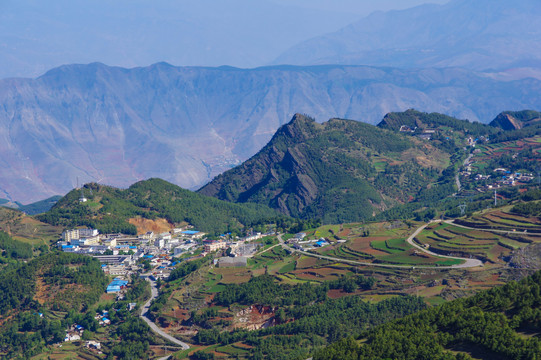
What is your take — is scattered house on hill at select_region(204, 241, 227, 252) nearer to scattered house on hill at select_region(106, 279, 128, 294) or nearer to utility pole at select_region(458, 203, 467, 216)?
scattered house on hill at select_region(106, 279, 128, 294)

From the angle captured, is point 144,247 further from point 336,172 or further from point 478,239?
point 478,239

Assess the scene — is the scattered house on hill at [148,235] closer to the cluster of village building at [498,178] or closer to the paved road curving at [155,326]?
the paved road curving at [155,326]

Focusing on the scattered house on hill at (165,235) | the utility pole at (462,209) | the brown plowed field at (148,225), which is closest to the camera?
the utility pole at (462,209)

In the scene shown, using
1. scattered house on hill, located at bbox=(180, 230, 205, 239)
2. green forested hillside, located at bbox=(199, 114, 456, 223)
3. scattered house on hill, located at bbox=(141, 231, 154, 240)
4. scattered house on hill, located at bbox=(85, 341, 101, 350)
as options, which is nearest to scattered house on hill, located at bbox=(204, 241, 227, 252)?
scattered house on hill, located at bbox=(180, 230, 205, 239)

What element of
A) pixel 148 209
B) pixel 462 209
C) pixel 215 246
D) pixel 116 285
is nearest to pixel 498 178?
pixel 462 209

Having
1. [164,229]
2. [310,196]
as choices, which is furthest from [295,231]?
[310,196]

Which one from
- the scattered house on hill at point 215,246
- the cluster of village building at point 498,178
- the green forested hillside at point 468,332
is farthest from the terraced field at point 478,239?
the cluster of village building at point 498,178
